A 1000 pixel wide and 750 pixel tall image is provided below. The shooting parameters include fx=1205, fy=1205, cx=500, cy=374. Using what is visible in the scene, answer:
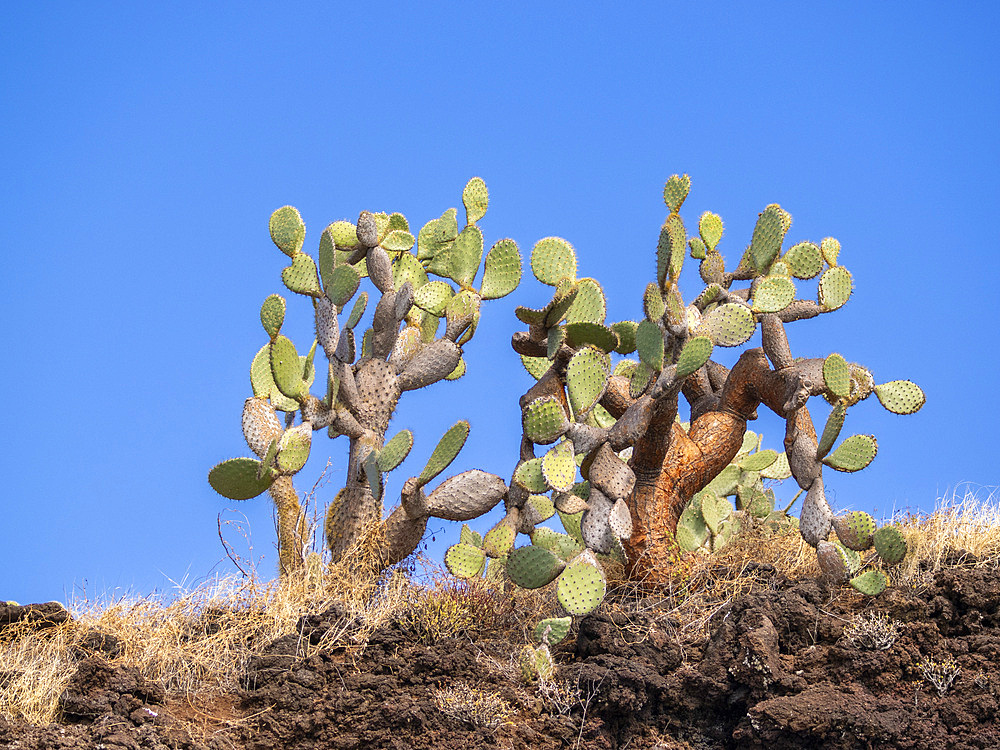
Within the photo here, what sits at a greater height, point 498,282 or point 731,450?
point 498,282

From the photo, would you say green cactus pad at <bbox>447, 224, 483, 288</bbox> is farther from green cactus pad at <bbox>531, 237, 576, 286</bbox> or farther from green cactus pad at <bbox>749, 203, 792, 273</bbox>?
green cactus pad at <bbox>749, 203, 792, 273</bbox>

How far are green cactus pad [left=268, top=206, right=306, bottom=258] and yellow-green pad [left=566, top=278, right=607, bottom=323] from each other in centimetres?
186

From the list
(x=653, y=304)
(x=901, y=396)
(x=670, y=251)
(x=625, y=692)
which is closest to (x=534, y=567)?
(x=625, y=692)

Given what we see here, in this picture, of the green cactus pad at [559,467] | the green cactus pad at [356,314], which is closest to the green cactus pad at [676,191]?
the green cactus pad at [559,467]

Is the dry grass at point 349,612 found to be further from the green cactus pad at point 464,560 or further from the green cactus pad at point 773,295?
the green cactus pad at point 773,295

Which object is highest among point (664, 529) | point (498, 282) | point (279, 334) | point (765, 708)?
point (498, 282)

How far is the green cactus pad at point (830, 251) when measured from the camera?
7.78 metres

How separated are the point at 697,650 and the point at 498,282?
2.67 meters

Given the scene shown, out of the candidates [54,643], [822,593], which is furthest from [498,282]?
[54,643]

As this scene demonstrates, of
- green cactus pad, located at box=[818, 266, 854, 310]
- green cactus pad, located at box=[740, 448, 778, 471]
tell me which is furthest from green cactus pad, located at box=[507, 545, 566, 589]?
green cactus pad, located at box=[740, 448, 778, 471]

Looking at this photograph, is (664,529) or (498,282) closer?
(664,529)

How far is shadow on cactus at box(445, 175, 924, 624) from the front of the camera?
665 centimetres

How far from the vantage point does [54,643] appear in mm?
6320

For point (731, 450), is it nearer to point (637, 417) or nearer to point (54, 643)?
point (637, 417)
